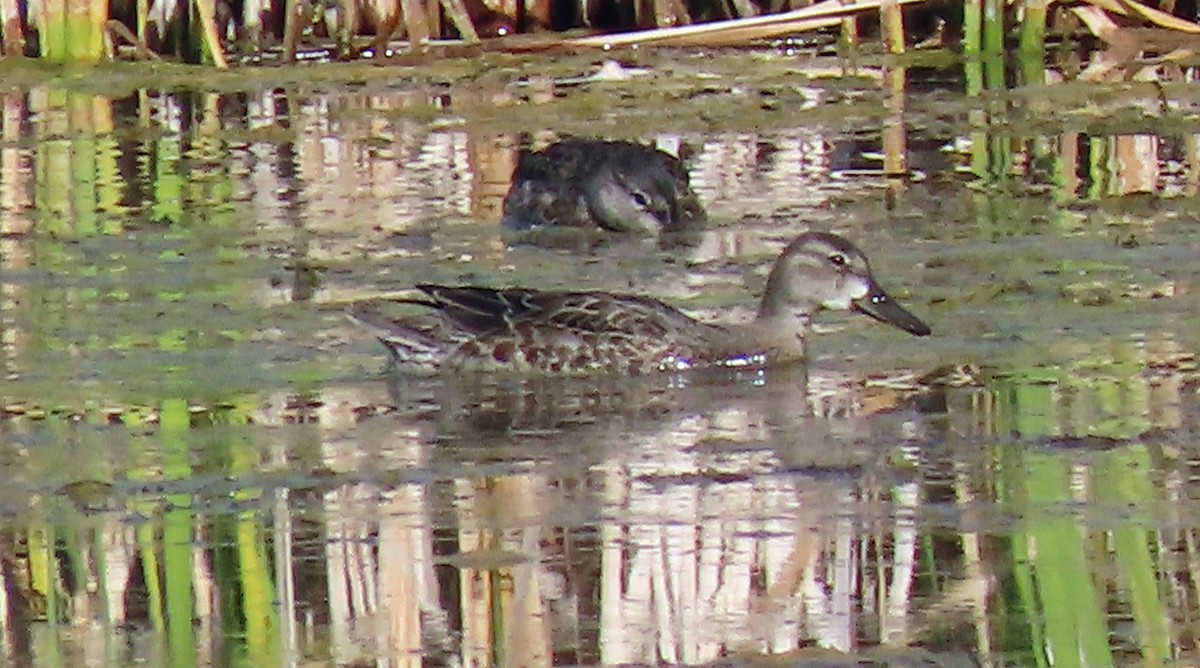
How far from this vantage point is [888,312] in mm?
7914

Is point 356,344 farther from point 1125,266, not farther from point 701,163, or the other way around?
point 701,163

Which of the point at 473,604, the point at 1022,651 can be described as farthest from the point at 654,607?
the point at 1022,651

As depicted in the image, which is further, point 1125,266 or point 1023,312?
point 1125,266

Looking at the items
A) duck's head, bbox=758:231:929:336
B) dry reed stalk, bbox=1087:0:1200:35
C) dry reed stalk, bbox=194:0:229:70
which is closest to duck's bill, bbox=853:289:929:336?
duck's head, bbox=758:231:929:336

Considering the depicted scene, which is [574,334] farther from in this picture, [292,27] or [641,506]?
[292,27]

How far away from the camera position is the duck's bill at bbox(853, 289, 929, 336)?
7859 mm

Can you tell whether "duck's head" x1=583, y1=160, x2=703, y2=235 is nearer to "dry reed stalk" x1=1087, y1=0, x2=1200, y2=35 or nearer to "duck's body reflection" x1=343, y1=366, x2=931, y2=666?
"duck's body reflection" x1=343, y1=366, x2=931, y2=666

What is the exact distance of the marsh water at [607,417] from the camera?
5352mm

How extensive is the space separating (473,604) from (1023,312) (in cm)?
314

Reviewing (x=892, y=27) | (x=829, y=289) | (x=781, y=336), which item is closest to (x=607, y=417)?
(x=781, y=336)

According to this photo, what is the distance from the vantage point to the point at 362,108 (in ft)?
42.6

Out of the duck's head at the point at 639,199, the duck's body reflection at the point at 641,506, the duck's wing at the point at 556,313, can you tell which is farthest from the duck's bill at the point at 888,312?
the duck's head at the point at 639,199

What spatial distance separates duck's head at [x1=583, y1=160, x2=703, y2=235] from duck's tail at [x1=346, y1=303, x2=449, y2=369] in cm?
248

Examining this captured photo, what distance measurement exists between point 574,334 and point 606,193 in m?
2.65
